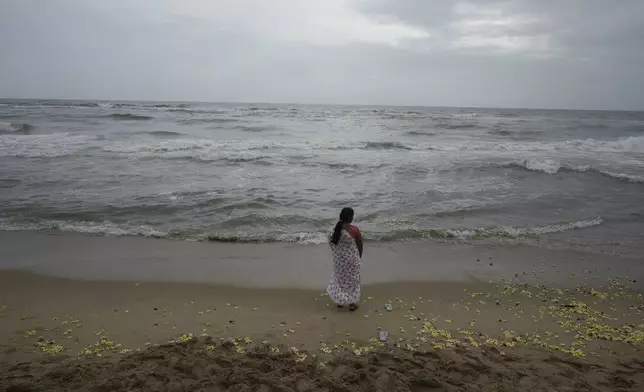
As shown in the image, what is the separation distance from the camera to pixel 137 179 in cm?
1332

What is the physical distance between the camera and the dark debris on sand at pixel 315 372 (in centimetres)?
352

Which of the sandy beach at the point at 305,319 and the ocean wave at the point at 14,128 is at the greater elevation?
the ocean wave at the point at 14,128

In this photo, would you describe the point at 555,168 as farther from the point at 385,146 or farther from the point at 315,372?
the point at 315,372

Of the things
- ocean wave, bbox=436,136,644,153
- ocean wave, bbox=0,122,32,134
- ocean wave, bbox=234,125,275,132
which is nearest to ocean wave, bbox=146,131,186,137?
ocean wave, bbox=234,125,275,132

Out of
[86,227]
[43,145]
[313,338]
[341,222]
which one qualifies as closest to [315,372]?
[313,338]

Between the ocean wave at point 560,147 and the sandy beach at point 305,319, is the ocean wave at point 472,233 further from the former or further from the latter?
the ocean wave at point 560,147

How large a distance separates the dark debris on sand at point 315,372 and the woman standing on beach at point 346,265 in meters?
1.15

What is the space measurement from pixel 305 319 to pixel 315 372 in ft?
3.86

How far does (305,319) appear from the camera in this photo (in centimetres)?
493

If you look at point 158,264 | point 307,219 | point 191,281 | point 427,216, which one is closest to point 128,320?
point 191,281

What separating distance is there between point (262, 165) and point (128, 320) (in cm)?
1228

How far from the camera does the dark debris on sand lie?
352 cm

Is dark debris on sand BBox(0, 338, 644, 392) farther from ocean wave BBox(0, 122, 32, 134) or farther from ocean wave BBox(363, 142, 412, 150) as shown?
ocean wave BBox(0, 122, 32, 134)

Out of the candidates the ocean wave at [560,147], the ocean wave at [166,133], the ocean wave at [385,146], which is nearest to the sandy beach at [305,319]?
the ocean wave at [385,146]
